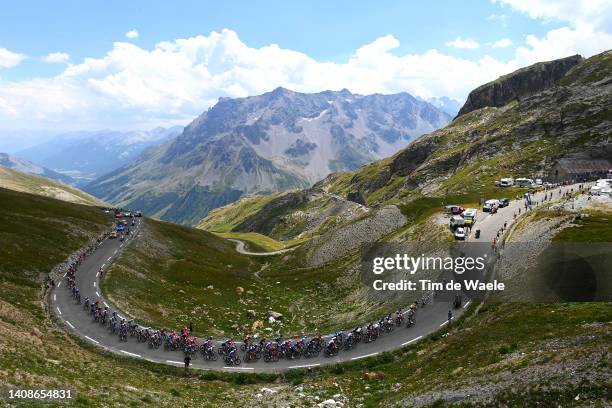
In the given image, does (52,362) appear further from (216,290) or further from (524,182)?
(524,182)

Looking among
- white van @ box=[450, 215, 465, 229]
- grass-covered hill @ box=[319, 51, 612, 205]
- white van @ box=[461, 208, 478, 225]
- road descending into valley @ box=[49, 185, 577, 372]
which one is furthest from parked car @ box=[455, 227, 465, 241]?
grass-covered hill @ box=[319, 51, 612, 205]

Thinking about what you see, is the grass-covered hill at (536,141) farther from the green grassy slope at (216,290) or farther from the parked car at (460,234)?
the green grassy slope at (216,290)

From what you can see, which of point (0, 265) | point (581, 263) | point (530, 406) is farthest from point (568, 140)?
point (0, 265)

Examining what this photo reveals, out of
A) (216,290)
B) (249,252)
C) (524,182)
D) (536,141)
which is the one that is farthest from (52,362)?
(536,141)

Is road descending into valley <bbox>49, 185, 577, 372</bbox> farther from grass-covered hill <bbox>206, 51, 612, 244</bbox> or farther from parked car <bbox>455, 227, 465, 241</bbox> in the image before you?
grass-covered hill <bbox>206, 51, 612, 244</bbox>

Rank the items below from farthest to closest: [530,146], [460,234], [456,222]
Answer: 1. [530,146]
2. [456,222]
3. [460,234]

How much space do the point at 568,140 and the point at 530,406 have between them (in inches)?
5865

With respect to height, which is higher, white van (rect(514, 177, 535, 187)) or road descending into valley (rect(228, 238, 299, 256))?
white van (rect(514, 177, 535, 187))

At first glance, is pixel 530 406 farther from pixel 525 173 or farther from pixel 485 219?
pixel 525 173

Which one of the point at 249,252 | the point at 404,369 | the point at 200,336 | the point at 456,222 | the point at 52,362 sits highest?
the point at 456,222

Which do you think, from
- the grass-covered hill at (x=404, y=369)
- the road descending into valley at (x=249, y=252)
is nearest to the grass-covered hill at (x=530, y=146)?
the road descending into valley at (x=249, y=252)

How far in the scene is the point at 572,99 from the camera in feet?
553

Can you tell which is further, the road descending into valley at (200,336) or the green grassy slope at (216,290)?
the green grassy slope at (216,290)

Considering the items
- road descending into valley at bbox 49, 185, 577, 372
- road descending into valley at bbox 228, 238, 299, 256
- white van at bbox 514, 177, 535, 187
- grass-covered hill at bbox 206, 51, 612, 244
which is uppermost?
grass-covered hill at bbox 206, 51, 612, 244
